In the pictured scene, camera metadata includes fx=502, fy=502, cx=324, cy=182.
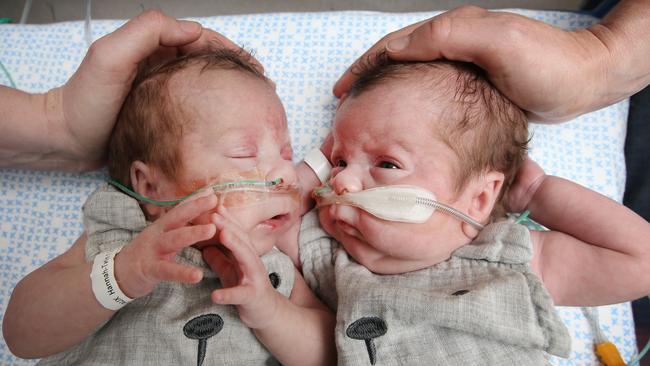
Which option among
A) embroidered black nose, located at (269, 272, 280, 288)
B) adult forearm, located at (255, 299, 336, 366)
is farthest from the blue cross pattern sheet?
adult forearm, located at (255, 299, 336, 366)

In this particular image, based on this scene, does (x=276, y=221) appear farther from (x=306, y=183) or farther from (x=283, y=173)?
(x=306, y=183)

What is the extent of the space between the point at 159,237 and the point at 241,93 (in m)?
0.49

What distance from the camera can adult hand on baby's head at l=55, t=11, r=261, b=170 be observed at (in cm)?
147

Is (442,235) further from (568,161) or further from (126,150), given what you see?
(126,150)

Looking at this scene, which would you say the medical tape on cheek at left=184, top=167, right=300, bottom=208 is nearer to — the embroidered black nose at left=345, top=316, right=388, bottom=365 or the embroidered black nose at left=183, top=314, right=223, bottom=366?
the embroidered black nose at left=183, top=314, right=223, bottom=366

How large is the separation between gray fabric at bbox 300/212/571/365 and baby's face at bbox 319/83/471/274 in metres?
0.08

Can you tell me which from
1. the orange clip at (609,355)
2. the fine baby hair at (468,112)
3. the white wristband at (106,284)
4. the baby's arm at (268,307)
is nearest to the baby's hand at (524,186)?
the fine baby hair at (468,112)

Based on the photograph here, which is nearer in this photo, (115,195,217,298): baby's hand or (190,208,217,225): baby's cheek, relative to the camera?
(115,195,217,298): baby's hand

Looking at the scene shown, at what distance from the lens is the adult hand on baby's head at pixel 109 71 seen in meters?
1.47

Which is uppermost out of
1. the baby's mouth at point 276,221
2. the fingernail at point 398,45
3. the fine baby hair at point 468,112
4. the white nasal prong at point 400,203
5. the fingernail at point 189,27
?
the fingernail at point 398,45

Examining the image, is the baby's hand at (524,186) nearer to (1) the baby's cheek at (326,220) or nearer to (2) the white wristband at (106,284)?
(1) the baby's cheek at (326,220)

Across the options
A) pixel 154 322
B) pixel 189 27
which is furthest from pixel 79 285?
pixel 189 27

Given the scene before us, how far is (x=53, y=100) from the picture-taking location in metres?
1.63

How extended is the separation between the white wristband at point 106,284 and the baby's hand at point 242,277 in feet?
0.78
